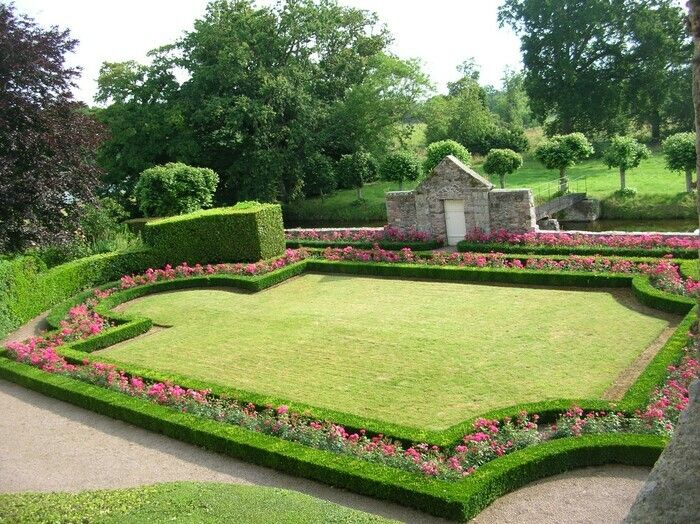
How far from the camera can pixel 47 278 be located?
1917cm

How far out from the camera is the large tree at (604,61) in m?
40.9

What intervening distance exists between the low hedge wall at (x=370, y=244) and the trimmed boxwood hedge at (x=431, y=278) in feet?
7.02

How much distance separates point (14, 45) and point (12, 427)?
12.7 m

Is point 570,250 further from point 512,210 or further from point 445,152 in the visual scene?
point 445,152

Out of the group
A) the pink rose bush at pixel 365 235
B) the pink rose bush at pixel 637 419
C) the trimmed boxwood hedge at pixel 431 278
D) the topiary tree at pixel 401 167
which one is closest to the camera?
the pink rose bush at pixel 637 419

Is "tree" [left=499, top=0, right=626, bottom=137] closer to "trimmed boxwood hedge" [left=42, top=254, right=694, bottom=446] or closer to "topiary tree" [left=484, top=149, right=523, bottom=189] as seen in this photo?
"topiary tree" [left=484, top=149, right=523, bottom=189]

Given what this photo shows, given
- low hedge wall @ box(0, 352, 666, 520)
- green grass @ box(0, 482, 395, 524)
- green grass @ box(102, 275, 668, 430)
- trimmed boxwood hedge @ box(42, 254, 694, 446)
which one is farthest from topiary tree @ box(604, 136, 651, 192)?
green grass @ box(0, 482, 395, 524)

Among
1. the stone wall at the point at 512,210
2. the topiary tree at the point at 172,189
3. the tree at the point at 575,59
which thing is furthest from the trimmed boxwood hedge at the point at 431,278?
the tree at the point at 575,59

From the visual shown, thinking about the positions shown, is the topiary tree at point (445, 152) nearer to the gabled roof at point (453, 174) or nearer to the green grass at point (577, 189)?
the green grass at point (577, 189)

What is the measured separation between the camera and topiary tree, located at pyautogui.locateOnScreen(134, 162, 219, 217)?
88.4 ft

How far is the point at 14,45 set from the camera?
1988 cm

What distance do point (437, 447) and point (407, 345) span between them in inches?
185

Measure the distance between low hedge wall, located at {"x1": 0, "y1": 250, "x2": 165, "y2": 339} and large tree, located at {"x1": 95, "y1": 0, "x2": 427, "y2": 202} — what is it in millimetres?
12452

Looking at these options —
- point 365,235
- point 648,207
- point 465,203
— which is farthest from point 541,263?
point 648,207
